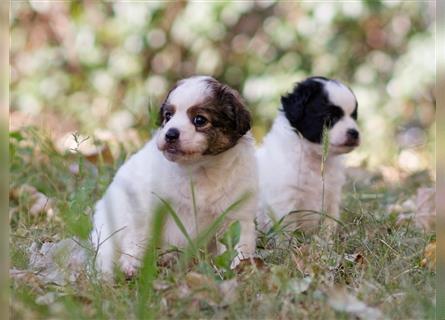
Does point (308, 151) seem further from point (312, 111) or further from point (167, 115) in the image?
point (167, 115)

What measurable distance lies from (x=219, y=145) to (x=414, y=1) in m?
5.88

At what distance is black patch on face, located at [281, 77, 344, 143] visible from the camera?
5375 millimetres

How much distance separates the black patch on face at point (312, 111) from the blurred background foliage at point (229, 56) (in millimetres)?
3636

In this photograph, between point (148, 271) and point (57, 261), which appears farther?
point (57, 261)

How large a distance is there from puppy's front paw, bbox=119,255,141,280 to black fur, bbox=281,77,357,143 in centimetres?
187

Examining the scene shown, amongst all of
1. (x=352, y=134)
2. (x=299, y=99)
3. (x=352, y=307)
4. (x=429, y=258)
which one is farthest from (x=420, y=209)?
(x=352, y=307)

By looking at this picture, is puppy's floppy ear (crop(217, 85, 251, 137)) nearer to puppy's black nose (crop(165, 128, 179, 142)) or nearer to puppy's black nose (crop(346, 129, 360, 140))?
puppy's black nose (crop(165, 128, 179, 142))

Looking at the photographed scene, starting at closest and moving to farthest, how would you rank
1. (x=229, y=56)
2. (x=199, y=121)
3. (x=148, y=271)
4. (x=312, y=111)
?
(x=148, y=271), (x=199, y=121), (x=312, y=111), (x=229, y=56)

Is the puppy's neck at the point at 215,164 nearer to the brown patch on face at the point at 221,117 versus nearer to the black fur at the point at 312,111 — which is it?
the brown patch on face at the point at 221,117

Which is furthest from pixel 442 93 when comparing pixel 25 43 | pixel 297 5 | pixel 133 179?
pixel 25 43

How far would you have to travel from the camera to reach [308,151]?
5434 millimetres

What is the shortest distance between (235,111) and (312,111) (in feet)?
4.14

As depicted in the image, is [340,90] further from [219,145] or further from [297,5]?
[297,5]

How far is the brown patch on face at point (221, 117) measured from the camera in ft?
13.6
